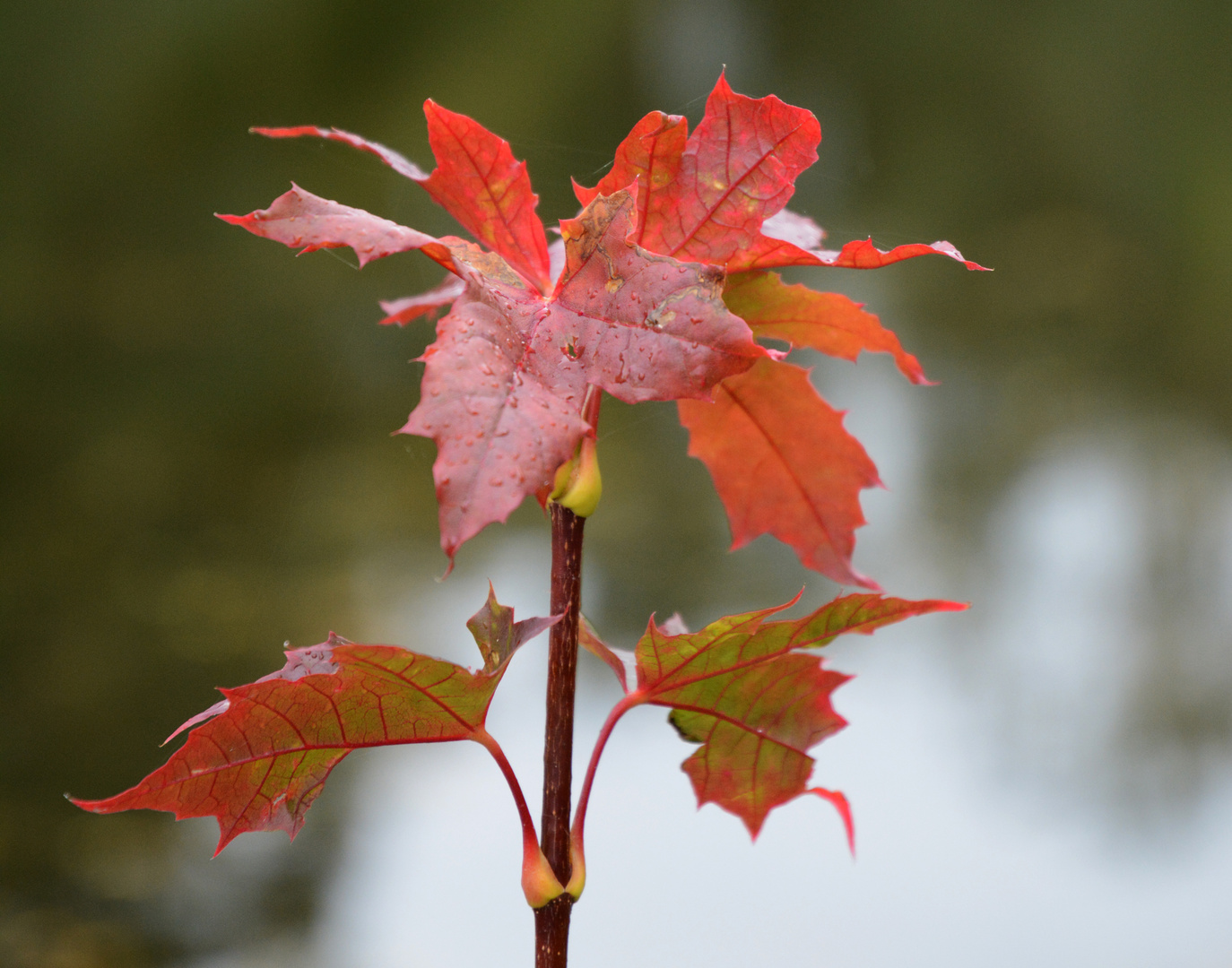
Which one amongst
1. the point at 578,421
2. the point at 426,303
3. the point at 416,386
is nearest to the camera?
the point at 578,421

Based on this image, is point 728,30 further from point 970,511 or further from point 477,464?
point 477,464

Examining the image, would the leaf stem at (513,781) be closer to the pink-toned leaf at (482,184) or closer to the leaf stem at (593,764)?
the leaf stem at (593,764)

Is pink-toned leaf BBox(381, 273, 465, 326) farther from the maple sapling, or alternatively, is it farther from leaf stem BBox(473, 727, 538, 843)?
leaf stem BBox(473, 727, 538, 843)

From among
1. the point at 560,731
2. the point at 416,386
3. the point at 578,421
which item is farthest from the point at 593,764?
the point at 416,386

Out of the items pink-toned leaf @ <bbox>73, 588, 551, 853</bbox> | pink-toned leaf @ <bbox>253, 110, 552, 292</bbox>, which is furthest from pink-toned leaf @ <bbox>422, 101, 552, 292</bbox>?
pink-toned leaf @ <bbox>73, 588, 551, 853</bbox>

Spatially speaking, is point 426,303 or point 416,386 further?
point 416,386

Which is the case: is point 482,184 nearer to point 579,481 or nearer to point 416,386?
point 579,481

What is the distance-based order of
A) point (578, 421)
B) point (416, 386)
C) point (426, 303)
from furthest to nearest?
point (416, 386), point (426, 303), point (578, 421)

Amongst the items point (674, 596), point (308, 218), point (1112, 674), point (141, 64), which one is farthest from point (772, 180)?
point (141, 64)
